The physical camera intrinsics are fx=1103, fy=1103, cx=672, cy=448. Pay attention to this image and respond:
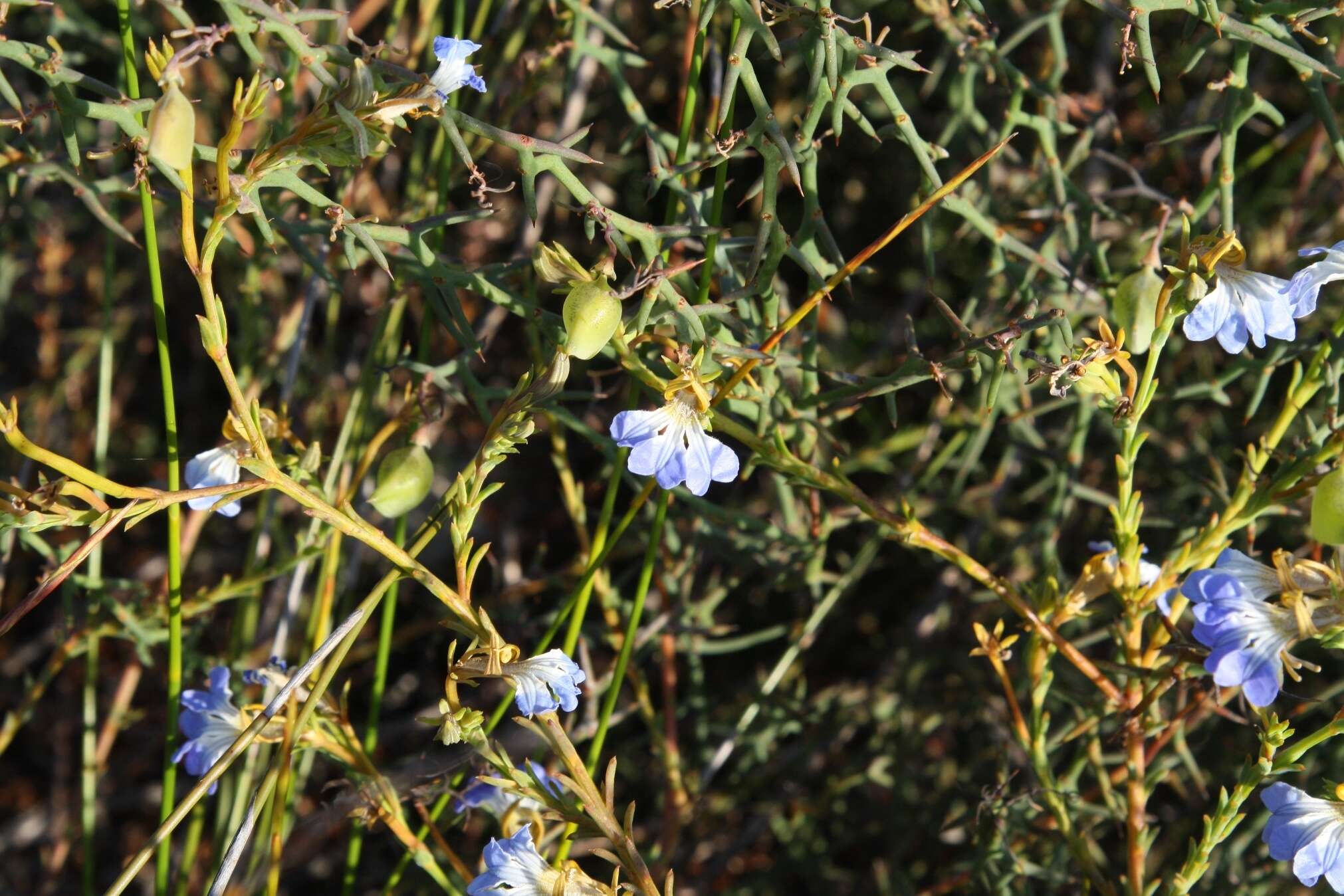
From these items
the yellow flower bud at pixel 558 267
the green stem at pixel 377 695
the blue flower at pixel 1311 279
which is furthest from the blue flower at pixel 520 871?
the blue flower at pixel 1311 279

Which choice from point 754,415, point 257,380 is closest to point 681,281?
point 754,415

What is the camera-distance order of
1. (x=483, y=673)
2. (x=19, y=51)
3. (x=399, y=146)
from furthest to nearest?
(x=399, y=146)
(x=19, y=51)
(x=483, y=673)

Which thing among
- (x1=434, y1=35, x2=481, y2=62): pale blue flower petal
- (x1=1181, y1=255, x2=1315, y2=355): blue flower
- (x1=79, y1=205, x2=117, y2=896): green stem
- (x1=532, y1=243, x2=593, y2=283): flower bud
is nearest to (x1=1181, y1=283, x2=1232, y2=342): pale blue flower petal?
(x1=1181, y1=255, x2=1315, y2=355): blue flower

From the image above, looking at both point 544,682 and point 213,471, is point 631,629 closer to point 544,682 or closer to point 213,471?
point 544,682

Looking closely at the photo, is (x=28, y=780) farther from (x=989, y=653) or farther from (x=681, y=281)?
(x=989, y=653)

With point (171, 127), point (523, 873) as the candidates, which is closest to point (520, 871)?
point (523, 873)

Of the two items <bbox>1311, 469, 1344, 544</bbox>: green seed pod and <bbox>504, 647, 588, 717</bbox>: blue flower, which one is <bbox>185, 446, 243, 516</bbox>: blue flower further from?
<bbox>1311, 469, 1344, 544</bbox>: green seed pod

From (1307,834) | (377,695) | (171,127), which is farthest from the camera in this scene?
(377,695)
